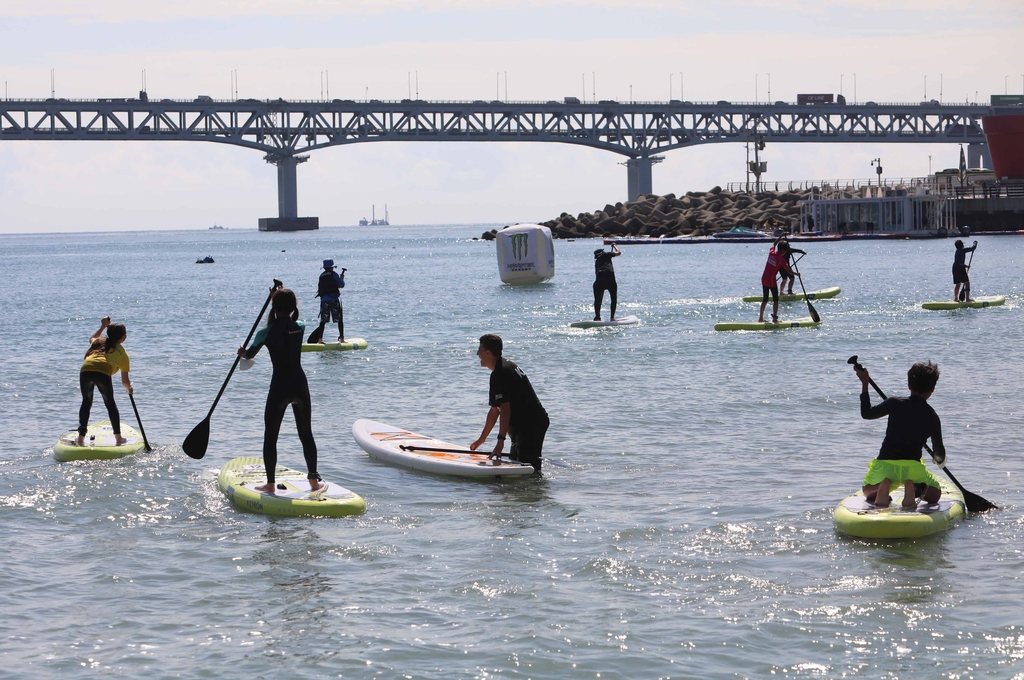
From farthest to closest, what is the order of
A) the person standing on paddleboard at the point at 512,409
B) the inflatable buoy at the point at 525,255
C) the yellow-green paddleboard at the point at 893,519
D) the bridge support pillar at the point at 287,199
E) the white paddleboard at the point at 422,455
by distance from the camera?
the bridge support pillar at the point at 287,199, the inflatable buoy at the point at 525,255, the white paddleboard at the point at 422,455, the person standing on paddleboard at the point at 512,409, the yellow-green paddleboard at the point at 893,519

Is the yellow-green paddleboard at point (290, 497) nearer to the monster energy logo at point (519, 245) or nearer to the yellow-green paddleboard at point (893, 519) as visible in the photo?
the yellow-green paddleboard at point (893, 519)

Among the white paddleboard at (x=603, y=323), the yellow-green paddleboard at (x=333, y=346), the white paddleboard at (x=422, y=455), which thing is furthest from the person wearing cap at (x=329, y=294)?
the white paddleboard at (x=422, y=455)

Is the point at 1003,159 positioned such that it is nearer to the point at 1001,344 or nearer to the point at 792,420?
the point at 1001,344

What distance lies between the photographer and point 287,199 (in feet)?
518

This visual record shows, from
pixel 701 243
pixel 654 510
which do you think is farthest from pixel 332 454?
pixel 701 243

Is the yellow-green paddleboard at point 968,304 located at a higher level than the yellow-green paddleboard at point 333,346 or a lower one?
higher

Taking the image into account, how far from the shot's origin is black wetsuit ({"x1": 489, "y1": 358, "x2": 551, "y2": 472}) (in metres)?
10.6

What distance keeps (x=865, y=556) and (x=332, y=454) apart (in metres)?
5.94

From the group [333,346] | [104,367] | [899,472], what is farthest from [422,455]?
[333,346]

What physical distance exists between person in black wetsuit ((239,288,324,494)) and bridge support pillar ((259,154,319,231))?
14030 centimetres

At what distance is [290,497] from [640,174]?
473 feet

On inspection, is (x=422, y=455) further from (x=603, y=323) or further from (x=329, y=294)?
(x=603, y=323)

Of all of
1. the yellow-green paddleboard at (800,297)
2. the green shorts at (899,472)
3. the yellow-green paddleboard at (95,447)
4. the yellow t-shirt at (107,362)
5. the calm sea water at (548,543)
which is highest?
the yellow t-shirt at (107,362)

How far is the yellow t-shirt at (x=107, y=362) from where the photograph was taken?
39.5 ft
